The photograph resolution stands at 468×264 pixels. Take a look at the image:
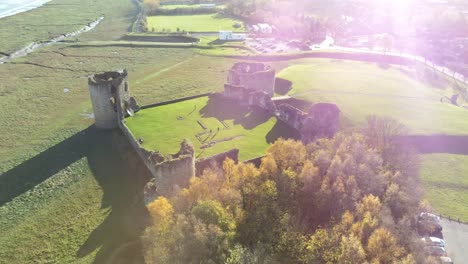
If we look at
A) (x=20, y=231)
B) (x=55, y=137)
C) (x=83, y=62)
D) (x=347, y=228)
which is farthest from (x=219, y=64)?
(x=347, y=228)

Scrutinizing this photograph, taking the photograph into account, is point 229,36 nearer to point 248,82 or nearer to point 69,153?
point 248,82

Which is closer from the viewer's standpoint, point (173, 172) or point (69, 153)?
point (173, 172)

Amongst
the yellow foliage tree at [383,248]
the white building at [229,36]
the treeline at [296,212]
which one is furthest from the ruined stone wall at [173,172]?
the white building at [229,36]

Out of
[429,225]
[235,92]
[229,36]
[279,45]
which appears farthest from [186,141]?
[229,36]

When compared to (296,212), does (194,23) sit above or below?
above

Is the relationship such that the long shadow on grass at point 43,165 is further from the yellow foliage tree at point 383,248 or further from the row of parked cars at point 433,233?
the row of parked cars at point 433,233

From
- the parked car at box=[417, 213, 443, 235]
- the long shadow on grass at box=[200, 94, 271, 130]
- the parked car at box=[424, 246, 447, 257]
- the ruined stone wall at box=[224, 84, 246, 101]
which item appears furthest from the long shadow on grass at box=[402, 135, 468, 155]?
the ruined stone wall at box=[224, 84, 246, 101]

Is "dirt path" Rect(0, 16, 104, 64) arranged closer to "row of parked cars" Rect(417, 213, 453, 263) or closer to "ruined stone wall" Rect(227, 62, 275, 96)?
"ruined stone wall" Rect(227, 62, 275, 96)
